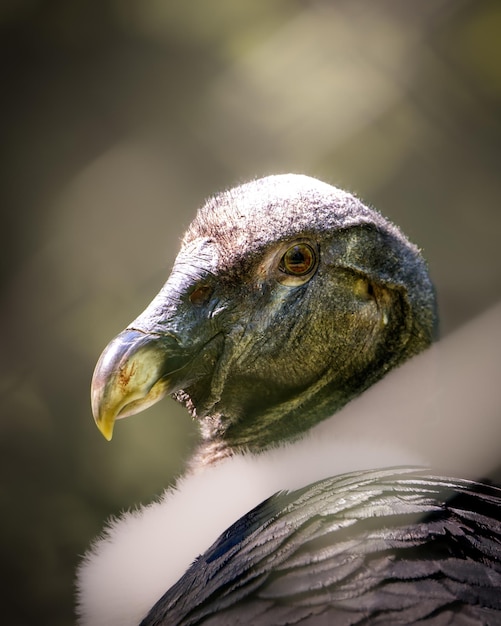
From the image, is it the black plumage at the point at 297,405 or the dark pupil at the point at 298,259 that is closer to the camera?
the black plumage at the point at 297,405

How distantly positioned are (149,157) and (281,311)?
79.0 inches

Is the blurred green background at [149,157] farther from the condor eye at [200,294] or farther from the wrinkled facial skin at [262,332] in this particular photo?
the condor eye at [200,294]

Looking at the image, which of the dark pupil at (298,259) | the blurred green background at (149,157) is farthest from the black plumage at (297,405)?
the blurred green background at (149,157)

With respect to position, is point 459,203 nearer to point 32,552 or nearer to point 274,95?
point 274,95

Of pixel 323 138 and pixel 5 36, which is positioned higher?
pixel 5 36

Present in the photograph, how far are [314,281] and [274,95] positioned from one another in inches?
73.0

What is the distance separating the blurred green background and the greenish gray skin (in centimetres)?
144

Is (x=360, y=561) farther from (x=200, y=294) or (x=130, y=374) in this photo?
(x=200, y=294)

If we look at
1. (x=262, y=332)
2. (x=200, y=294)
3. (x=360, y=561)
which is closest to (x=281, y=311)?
(x=262, y=332)

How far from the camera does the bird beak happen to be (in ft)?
6.24

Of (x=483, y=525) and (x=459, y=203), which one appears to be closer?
(x=483, y=525)

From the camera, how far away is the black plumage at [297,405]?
1619 mm

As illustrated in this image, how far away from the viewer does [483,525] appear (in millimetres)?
1741

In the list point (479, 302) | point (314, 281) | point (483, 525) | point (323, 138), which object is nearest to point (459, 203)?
point (479, 302)
